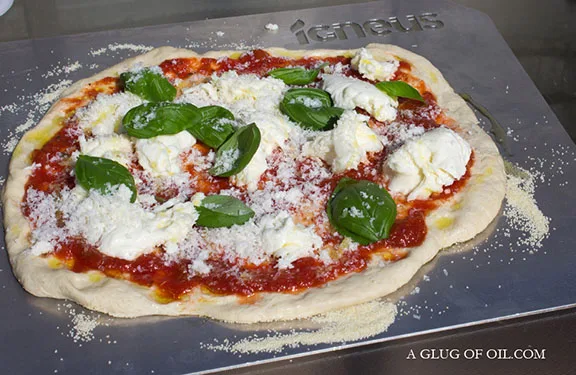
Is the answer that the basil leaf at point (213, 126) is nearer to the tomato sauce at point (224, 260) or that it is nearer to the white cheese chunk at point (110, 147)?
the tomato sauce at point (224, 260)

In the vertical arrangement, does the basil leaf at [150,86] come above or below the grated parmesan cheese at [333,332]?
above

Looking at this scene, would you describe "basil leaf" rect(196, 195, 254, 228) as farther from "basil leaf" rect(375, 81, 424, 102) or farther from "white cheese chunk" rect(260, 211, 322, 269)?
"basil leaf" rect(375, 81, 424, 102)

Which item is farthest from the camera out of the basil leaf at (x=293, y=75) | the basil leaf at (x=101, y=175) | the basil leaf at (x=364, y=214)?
the basil leaf at (x=293, y=75)

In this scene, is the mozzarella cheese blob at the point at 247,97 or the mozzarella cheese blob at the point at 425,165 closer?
the mozzarella cheese blob at the point at 425,165

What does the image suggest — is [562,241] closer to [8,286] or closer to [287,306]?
[287,306]

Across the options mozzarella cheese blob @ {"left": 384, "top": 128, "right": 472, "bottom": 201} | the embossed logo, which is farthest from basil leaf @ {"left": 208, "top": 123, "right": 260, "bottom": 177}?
the embossed logo

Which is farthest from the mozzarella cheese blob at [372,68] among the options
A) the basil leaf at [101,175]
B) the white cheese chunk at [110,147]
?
the basil leaf at [101,175]
